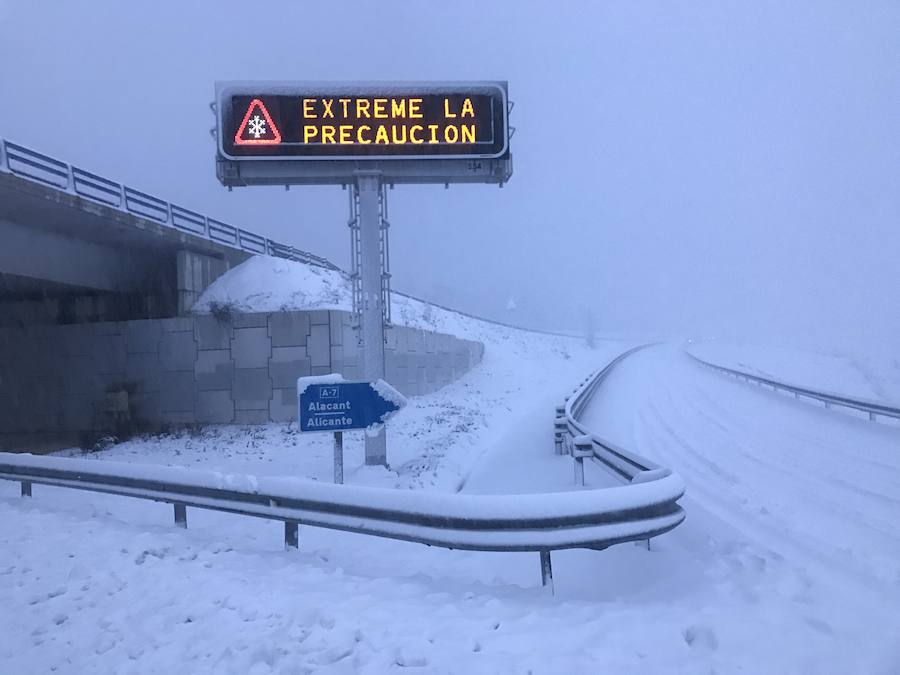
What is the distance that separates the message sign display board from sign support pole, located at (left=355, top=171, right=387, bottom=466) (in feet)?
1.52

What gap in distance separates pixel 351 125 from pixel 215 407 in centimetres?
957

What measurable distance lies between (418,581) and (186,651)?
1920 millimetres

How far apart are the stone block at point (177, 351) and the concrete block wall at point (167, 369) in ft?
0.10

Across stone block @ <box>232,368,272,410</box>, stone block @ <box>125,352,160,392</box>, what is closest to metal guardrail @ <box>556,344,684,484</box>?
stone block @ <box>232,368,272,410</box>

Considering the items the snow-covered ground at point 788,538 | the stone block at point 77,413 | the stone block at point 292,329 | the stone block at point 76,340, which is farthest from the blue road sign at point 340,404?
the stone block at point 77,413

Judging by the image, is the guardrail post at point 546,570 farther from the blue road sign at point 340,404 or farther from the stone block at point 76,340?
the stone block at point 76,340

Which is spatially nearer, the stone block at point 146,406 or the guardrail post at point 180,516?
the guardrail post at point 180,516

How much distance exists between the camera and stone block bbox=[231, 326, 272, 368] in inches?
728

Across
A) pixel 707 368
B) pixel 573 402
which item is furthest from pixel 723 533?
pixel 707 368

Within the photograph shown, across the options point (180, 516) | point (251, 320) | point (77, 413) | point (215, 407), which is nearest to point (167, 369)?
point (215, 407)

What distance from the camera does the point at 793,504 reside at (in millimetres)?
8688

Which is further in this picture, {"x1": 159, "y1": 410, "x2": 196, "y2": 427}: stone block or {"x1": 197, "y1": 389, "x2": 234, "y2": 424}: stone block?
{"x1": 159, "y1": 410, "x2": 196, "y2": 427}: stone block

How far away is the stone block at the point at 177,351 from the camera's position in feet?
62.9

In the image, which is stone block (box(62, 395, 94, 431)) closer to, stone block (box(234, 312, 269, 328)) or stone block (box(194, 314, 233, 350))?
stone block (box(194, 314, 233, 350))
